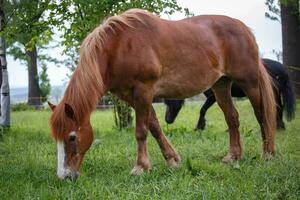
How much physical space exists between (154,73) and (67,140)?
4.38 ft

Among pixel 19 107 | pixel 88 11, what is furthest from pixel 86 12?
pixel 19 107

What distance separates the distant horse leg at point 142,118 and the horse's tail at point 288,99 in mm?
5247

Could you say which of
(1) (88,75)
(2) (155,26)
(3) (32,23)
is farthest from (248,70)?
(3) (32,23)

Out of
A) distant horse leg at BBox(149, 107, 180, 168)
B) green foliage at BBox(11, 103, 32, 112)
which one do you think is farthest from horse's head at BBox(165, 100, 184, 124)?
green foliage at BBox(11, 103, 32, 112)

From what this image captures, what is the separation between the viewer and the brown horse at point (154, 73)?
16.1ft

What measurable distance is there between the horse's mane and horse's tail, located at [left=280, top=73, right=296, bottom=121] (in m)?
5.68

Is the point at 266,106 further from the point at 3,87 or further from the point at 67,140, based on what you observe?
the point at 3,87

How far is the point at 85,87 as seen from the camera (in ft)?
16.2

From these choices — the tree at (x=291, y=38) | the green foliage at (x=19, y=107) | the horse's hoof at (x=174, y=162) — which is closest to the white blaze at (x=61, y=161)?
the horse's hoof at (x=174, y=162)

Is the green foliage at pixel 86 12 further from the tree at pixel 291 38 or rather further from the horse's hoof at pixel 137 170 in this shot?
the tree at pixel 291 38

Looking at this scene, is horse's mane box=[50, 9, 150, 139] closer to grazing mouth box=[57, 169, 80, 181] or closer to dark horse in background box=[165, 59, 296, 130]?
grazing mouth box=[57, 169, 80, 181]

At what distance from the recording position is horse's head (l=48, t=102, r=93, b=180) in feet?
15.4

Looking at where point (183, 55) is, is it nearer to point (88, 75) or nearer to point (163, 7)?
point (88, 75)

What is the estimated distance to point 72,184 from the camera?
4566 mm
